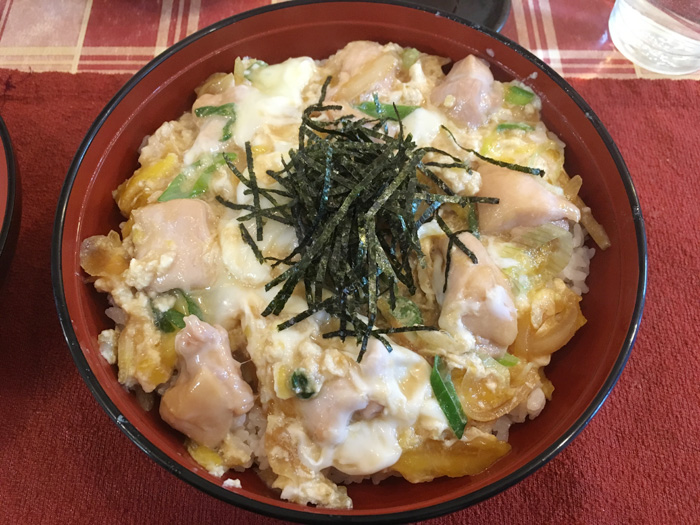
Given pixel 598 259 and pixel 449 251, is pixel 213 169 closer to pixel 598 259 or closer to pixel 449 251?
pixel 449 251

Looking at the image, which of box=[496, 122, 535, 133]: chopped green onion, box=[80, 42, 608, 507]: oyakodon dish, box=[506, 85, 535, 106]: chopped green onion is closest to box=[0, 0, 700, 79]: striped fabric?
box=[506, 85, 535, 106]: chopped green onion

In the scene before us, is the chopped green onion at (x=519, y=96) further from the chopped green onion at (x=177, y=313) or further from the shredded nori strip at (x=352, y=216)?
the chopped green onion at (x=177, y=313)

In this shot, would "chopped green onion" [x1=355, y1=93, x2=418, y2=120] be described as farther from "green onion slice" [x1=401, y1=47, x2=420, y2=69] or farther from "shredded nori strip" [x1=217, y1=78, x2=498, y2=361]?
"green onion slice" [x1=401, y1=47, x2=420, y2=69]

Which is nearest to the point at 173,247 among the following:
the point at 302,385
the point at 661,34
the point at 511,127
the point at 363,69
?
the point at 302,385

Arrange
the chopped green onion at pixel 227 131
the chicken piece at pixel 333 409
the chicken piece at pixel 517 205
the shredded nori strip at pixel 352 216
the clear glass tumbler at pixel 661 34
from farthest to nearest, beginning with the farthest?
the clear glass tumbler at pixel 661 34 → the chopped green onion at pixel 227 131 → the chicken piece at pixel 517 205 → the shredded nori strip at pixel 352 216 → the chicken piece at pixel 333 409

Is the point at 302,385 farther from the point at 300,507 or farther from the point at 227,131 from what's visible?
the point at 227,131

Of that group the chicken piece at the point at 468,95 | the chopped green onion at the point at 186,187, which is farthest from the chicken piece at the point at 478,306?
the chopped green onion at the point at 186,187
